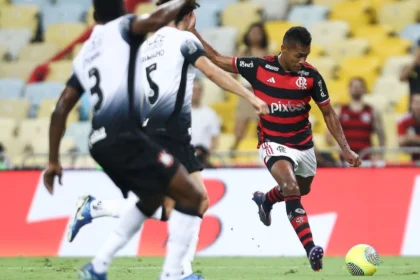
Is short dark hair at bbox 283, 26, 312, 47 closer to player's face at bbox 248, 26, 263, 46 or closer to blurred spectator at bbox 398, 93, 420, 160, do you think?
blurred spectator at bbox 398, 93, 420, 160

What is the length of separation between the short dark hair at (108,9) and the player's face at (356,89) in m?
7.78

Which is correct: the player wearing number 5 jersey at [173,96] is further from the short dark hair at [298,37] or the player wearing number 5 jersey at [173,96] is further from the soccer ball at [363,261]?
the soccer ball at [363,261]

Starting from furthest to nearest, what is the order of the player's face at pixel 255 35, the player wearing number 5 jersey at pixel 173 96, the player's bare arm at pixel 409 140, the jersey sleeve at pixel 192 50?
the player's face at pixel 255 35
the player's bare arm at pixel 409 140
the player wearing number 5 jersey at pixel 173 96
the jersey sleeve at pixel 192 50

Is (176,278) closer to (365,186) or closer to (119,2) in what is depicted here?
(119,2)

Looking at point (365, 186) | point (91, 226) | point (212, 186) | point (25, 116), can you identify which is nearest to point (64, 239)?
point (91, 226)

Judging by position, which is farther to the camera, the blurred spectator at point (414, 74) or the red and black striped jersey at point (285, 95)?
the blurred spectator at point (414, 74)

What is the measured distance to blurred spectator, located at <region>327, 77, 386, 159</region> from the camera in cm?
1564

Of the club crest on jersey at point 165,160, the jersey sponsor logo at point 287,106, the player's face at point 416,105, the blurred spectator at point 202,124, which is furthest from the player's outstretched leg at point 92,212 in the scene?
the player's face at point 416,105

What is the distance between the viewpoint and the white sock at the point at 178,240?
8.06m

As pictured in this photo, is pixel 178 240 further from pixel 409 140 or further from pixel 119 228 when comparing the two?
pixel 409 140

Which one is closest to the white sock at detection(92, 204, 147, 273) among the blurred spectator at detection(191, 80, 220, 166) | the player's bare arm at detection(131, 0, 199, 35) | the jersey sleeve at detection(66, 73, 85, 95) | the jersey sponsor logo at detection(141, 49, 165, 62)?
the jersey sleeve at detection(66, 73, 85, 95)

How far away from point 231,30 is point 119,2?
1194 cm

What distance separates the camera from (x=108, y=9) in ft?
26.6

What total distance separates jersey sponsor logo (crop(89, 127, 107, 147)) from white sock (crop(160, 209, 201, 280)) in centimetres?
75
